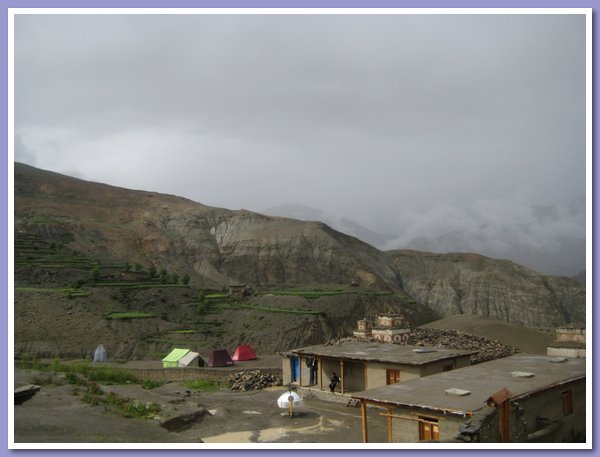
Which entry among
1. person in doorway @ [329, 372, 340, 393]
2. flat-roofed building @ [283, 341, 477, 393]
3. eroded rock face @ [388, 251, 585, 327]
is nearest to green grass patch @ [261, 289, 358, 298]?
flat-roofed building @ [283, 341, 477, 393]

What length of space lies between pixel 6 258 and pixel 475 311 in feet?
206

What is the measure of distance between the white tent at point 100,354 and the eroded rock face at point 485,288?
4196 cm

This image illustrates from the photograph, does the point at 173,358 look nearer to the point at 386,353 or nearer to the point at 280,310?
the point at 280,310

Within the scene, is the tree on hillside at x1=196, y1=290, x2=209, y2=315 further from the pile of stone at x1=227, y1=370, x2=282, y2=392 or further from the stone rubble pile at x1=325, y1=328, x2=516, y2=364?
the stone rubble pile at x1=325, y1=328, x2=516, y2=364

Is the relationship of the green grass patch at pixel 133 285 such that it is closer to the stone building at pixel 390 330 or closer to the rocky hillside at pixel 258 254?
the rocky hillside at pixel 258 254

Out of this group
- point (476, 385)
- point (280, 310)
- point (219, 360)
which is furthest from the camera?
point (280, 310)

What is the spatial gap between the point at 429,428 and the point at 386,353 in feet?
29.3

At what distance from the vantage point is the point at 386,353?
21.3 metres

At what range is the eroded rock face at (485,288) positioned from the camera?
59.5 meters

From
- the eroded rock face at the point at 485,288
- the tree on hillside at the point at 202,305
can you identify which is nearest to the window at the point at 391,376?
the tree on hillside at the point at 202,305

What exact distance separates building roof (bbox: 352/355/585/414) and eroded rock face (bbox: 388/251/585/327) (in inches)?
1584

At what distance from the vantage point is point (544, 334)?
35.2 meters

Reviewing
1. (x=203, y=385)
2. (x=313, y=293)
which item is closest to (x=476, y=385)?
(x=203, y=385)

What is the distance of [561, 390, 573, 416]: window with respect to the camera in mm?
14055
